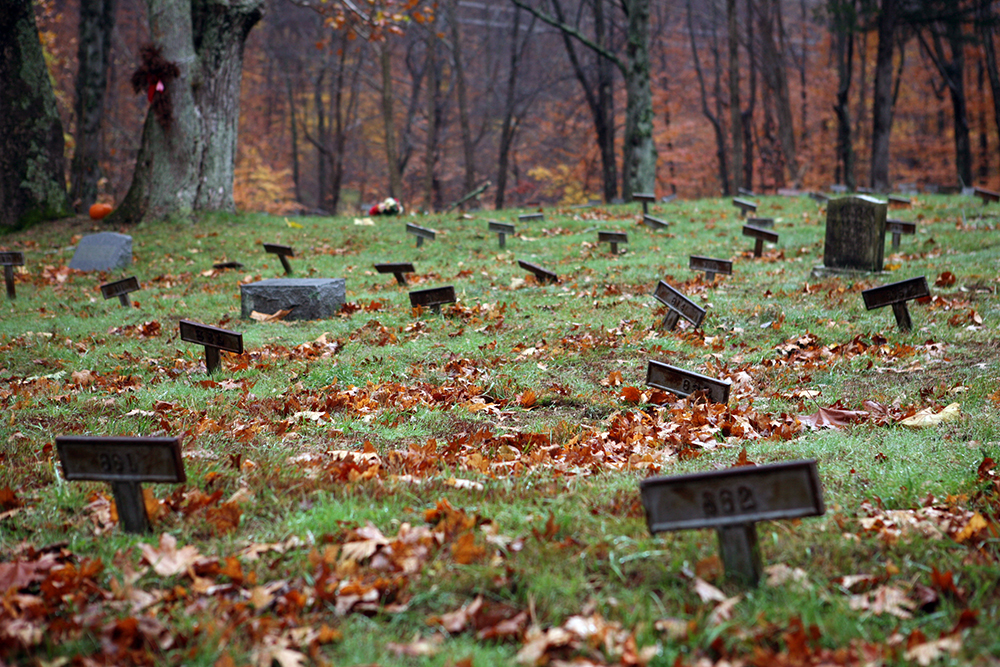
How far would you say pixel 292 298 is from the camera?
866 centimetres

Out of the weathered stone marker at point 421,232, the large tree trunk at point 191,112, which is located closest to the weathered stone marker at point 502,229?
the weathered stone marker at point 421,232

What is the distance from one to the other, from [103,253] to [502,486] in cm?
1135

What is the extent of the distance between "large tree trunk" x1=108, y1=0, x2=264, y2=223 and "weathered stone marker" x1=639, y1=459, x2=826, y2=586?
15.0m

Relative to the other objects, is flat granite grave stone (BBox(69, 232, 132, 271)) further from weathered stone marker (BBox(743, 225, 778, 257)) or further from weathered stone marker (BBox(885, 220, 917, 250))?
weathered stone marker (BBox(885, 220, 917, 250))

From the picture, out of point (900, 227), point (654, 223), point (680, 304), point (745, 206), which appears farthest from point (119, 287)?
point (745, 206)

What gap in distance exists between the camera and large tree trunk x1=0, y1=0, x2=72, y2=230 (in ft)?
49.0

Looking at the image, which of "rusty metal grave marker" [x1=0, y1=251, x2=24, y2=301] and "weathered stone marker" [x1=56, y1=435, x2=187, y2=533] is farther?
"rusty metal grave marker" [x1=0, y1=251, x2=24, y2=301]

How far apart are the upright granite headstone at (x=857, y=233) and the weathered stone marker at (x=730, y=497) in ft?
26.6

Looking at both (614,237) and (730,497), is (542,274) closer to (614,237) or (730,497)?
(614,237)

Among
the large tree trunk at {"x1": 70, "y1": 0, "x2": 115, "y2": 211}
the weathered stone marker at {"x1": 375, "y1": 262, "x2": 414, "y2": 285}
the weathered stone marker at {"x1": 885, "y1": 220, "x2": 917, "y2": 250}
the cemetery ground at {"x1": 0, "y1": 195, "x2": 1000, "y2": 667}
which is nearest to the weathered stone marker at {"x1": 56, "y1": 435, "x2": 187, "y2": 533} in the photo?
the cemetery ground at {"x1": 0, "y1": 195, "x2": 1000, "y2": 667}

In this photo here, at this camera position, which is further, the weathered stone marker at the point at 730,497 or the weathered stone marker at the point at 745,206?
the weathered stone marker at the point at 745,206

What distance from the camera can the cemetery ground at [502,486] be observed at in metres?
2.43

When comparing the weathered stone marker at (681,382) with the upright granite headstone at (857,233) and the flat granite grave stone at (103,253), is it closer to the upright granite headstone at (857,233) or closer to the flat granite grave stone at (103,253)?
the upright granite headstone at (857,233)

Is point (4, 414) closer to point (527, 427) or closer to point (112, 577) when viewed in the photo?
point (112, 577)
